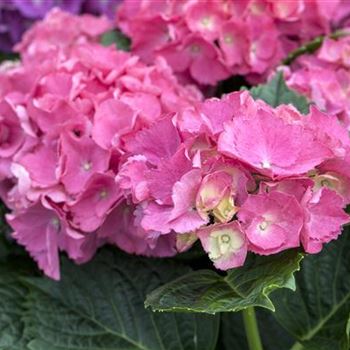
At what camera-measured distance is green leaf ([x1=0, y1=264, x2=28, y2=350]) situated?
3.51 feet

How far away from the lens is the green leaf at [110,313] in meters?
1.08

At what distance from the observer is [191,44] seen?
1.31 m

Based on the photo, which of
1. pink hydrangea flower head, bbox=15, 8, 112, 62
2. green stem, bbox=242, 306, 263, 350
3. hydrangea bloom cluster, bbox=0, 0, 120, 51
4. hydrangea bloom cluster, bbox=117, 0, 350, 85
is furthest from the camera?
hydrangea bloom cluster, bbox=0, 0, 120, 51

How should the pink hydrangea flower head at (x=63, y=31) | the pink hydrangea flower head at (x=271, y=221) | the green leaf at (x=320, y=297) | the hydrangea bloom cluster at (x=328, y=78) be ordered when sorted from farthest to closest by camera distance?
the pink hydrangea flower head at (x=63, y=31)
the hydrangea bloom cluster at (x=328, y=78)
the green leaf at (x=320, y=297)
the pink hydrangea flower head at (x=271, y=221)

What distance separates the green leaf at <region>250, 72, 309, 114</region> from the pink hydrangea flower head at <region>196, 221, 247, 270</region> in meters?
0.38

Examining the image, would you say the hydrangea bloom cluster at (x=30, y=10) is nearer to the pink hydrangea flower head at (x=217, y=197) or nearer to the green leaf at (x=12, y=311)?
the green leaf at (x=12, y=311)

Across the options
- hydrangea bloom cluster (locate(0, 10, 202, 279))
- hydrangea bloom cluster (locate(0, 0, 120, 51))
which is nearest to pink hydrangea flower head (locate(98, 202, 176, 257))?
hydrangea bloom cluster (locate(0, 10, 202, 279))

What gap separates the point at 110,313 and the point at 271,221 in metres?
0.39

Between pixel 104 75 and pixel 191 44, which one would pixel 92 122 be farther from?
pixel 191 44

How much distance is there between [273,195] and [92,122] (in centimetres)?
37

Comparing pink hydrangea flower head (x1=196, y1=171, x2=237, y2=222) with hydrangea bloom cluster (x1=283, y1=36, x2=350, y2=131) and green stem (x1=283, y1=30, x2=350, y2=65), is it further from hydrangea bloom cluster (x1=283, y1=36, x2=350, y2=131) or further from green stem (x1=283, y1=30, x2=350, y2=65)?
green stem (x1=283, y1=30, x2=350, y2=65)

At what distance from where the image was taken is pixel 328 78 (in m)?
1.22

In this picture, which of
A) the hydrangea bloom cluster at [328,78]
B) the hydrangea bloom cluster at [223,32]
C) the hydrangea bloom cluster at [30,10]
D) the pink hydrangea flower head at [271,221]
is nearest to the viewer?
the pink hydrangea flower head at [271,221]

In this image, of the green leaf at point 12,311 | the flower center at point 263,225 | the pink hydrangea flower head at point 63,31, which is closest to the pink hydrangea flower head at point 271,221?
the flower center at point 263,225
